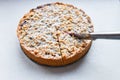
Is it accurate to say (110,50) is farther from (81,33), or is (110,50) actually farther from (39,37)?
(39,37)

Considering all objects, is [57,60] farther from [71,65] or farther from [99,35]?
[99,35]

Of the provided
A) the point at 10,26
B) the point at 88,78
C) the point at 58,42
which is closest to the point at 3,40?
the point at 10,26

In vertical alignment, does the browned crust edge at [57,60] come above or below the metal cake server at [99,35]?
below

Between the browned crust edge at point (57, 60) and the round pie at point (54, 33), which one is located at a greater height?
the round pie at point (54, 33)

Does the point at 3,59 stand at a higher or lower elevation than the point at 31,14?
lower

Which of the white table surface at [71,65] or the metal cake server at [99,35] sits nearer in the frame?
the metal cake server at [99,35]

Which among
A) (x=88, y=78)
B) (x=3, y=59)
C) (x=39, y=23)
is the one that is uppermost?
(x=39, y=23)
